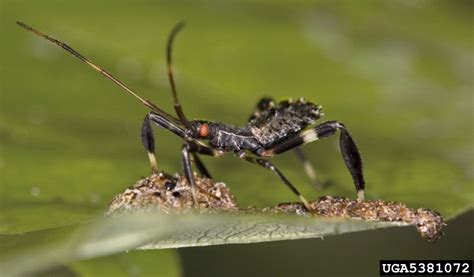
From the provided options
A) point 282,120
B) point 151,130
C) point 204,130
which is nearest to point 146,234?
point 151,130

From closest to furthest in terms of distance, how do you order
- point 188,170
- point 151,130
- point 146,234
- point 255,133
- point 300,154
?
point 146,234
point 188,170
point 151,130
point 255,133
point 300,154

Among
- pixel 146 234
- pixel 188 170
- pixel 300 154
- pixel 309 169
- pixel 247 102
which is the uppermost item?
pixel 247 102

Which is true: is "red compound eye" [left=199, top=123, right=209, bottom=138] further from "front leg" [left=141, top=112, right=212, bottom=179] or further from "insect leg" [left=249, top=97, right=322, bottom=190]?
"insect leg" [left=249, top=97, right=322, bottom=190]

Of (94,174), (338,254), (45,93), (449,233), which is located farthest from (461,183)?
(45,93)

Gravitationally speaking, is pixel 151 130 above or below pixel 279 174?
above

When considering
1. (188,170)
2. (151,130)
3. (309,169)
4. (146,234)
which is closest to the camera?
(146,234)

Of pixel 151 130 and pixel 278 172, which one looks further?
pixel 151 130

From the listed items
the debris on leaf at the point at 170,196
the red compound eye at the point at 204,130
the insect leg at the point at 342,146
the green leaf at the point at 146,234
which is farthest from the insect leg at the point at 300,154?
the green leaf at the point at 146,234

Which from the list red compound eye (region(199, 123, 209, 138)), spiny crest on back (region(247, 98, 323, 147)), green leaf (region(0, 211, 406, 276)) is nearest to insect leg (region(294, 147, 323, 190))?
spiny crest on back (region(247, 98, 323, 147))

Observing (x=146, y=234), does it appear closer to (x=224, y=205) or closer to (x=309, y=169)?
(x=224, y=205)
